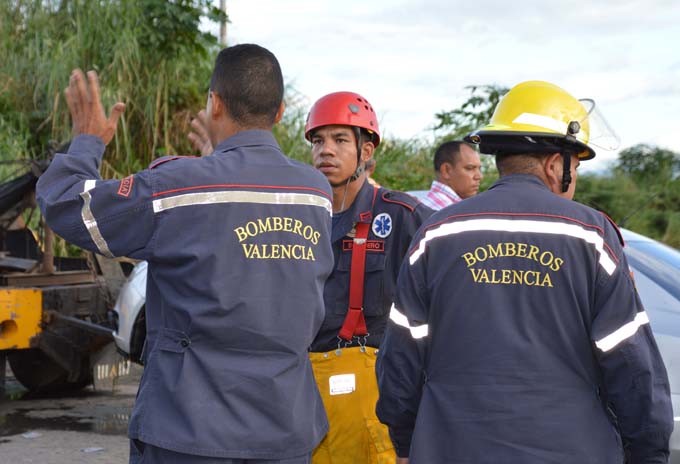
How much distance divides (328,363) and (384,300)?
0.33 meters

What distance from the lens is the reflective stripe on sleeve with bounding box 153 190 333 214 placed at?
263cm

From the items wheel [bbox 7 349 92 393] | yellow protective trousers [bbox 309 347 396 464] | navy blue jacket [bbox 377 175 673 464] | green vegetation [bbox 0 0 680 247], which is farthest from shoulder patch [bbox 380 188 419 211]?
green vegetation [bbox 0 0 680 247]

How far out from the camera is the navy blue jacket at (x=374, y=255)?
12.0ft

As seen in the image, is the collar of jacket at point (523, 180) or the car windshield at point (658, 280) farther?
the car windshield at point (658, 280)

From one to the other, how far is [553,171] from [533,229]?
10.3 inches

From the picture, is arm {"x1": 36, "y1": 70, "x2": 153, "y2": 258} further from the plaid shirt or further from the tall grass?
the tall grass

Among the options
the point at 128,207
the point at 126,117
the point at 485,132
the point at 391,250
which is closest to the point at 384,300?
the point at 391,250

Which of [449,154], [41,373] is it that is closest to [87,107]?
[449,154]

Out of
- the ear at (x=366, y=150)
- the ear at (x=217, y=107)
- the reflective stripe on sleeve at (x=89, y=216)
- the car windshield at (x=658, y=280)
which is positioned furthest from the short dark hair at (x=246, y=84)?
the car windshield at (x=658, y=280)

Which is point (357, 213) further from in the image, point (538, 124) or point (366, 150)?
point (538, 124)

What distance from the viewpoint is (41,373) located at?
327 inches

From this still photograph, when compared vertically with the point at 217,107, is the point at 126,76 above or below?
above

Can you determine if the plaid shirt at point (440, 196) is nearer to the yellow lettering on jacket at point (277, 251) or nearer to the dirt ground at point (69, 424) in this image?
the dirt ground at point (69, 424)

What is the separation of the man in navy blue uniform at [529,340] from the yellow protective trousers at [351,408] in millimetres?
829
